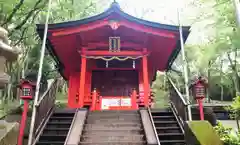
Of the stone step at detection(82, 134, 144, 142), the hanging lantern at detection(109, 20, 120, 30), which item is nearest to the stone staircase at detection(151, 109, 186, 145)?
the stone step at detection(82, 134, 144, 142)

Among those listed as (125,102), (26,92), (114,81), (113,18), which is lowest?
(125,102)

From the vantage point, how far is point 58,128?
764cm

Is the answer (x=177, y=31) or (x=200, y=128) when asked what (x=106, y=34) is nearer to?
(x=177, y=31)

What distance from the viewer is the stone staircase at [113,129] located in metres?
6.65

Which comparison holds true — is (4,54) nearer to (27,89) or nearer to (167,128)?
(27,89)

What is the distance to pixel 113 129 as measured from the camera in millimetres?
7402

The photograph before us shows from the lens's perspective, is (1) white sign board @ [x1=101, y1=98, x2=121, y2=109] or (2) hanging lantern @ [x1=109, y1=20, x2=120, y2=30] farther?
(1) white sign board @ [x1=101, y1=98, x2=121, y2=109]

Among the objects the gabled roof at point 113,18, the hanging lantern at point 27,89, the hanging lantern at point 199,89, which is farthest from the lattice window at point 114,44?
the hanging lantern at point 27,89

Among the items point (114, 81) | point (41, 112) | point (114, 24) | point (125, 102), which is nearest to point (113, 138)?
point (41, 112)

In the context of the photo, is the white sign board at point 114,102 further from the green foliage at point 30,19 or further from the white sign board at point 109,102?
the green foliage at point 30,19

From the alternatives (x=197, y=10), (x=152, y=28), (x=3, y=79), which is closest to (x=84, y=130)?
(x=3, y=79)

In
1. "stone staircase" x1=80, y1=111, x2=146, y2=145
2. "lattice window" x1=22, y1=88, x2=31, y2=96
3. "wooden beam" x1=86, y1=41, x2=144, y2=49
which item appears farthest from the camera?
"wooden beam" x1=86, y1=41, x2=144, y2=49

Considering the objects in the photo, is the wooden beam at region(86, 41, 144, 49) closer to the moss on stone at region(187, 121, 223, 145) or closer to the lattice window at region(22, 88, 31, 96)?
the lattice window at region(22, 88, 31, 96)

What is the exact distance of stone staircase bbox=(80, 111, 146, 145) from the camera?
6652mm
